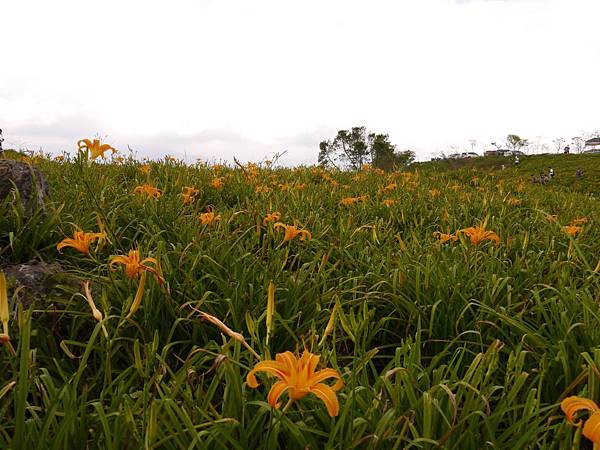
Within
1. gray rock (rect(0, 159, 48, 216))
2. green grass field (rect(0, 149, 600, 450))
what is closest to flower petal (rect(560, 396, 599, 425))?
green grass field (rect(0, 149, 600, 450))

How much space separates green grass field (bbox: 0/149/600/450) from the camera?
3.88 feet

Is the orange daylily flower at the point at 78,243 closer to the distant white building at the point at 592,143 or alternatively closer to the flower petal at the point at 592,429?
the flower petal at the point at 592,429

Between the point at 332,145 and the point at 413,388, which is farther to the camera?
the point at 332,145

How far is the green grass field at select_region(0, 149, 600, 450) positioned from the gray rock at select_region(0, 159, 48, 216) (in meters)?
0.22

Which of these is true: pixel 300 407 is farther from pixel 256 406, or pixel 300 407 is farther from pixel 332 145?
pixel 332 145

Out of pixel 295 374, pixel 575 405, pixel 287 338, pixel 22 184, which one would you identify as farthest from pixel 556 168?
pixel 295 374

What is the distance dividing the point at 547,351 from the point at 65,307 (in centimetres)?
213

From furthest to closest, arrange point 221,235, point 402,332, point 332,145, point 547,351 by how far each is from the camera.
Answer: point 332,145 < point 221,235 < point 402,332 < point 547,351

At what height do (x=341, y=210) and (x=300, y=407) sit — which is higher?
(x=341, y=210)

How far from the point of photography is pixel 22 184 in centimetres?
263

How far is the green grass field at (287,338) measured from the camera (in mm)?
1182

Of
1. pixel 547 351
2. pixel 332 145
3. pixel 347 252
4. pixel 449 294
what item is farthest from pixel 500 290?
pixel 332 145

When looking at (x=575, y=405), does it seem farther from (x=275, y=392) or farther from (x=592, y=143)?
(x=592, y=143)

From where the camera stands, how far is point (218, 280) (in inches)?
81.5
